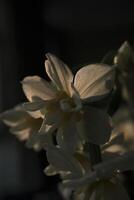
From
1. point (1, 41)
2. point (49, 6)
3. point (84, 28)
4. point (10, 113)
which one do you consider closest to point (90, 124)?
point (10, 113)

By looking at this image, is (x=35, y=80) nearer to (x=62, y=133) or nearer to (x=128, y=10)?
(x=62, y=133)

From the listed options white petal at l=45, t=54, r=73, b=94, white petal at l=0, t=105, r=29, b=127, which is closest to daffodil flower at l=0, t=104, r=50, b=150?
white petal at l=0, t=105, r=29, b=127

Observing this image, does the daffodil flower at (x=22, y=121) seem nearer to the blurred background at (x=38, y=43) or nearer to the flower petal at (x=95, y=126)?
the flower petal at (x=95, y=126)

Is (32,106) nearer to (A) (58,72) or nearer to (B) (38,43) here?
(A) (58,72)

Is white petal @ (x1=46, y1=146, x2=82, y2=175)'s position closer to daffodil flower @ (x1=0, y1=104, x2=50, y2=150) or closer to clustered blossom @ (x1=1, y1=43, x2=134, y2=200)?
clustered blossom @ (x1=1, y1=43, x2=134, y2=200)

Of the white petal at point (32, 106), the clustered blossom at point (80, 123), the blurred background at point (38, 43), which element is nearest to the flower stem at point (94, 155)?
the clustered blossom at point (80, 123)
